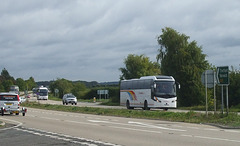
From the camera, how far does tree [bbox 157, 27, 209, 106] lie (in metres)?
53.8

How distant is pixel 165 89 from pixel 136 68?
5008cm

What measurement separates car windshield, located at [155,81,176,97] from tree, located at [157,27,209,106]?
15.0 meters

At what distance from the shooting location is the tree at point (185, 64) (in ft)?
177

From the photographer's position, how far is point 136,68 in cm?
8838

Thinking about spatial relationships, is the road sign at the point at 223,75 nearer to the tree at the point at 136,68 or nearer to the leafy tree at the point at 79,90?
the tree at the point at 136,68

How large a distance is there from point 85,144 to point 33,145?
180 centimetres

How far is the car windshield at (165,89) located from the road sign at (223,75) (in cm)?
1520

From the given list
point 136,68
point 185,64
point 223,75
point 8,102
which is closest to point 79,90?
point 136,68

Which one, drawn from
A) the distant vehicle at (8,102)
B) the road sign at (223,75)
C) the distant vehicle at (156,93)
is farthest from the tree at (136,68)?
the road sign at (223,75)

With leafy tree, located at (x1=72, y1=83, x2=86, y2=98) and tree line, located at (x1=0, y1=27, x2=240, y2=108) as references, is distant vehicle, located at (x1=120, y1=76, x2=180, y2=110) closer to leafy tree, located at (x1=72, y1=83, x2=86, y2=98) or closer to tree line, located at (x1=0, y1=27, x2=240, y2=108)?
tree line, located at (x1=0, y1=27, x2=240, y2=108)

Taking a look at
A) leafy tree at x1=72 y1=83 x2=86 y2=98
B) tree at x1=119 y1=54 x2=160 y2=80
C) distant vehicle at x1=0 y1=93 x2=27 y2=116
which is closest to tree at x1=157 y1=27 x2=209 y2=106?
tree at x1=119 y1=54 x2=160 y2=80

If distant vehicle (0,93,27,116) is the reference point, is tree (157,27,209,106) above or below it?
above

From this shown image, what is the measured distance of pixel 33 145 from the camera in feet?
42.1

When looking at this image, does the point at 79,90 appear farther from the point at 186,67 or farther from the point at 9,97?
the point at 9,97
